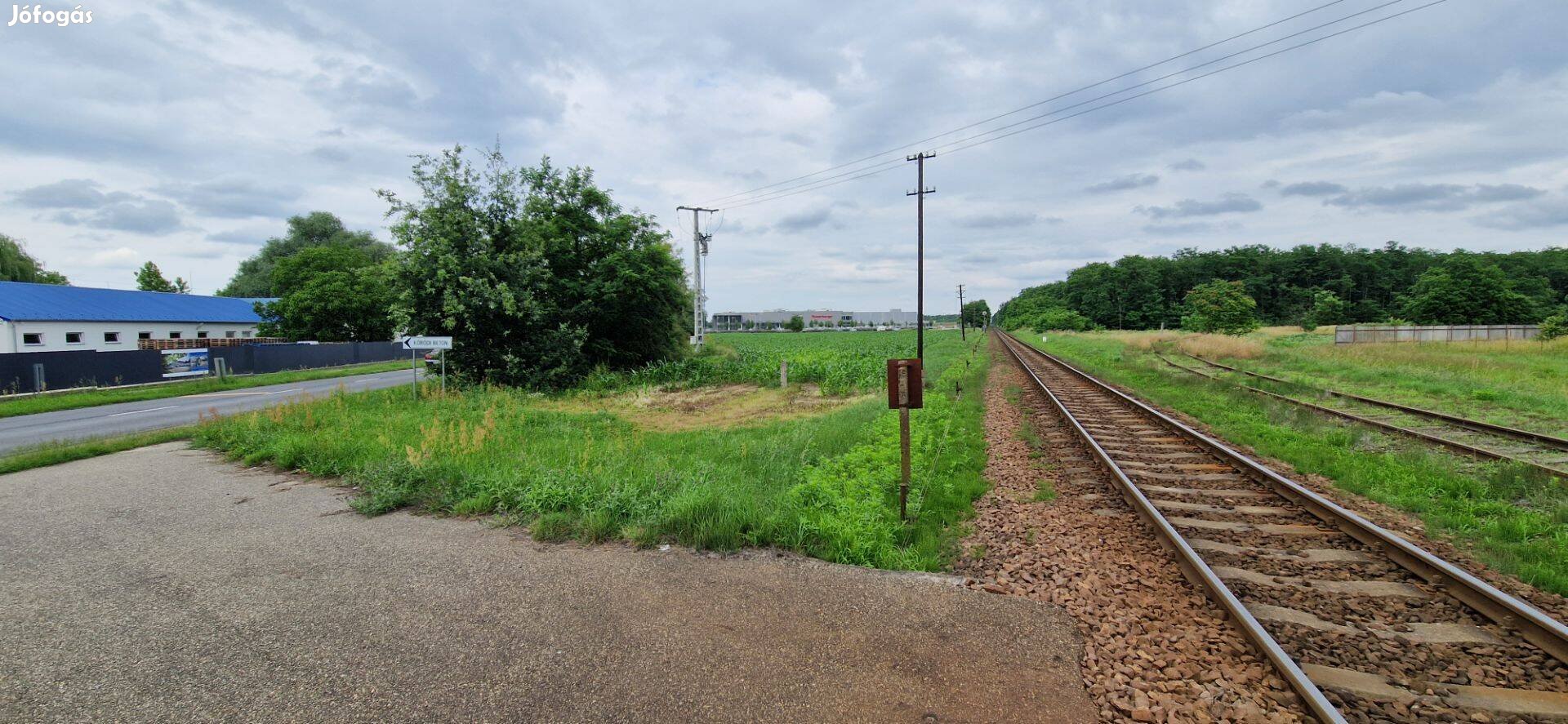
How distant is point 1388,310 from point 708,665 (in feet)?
426

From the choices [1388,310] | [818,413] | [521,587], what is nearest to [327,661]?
[521,587]

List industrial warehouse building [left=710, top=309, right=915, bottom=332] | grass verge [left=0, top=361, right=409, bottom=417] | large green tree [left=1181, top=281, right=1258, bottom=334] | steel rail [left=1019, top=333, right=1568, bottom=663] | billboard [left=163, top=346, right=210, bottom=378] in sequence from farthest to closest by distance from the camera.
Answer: industrial warehouse building [left=710, top=309, right=915, bottom=332]
large green tree [left=1181, top=281, right=1258, bottom=334]
billboard [left=163, top=346, right=210, bottom=378]
grass verge [left=0, top=361, right=409, bottom=417]
steel rail [left=1019, top=333, right=1568, bottom=663]

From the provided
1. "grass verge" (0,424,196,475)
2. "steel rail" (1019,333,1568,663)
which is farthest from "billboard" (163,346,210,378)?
"steel rail" (1019,333,1568,663)

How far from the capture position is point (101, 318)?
36.7 m

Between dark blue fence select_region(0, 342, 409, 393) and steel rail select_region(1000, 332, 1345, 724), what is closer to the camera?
steel rail select_region(1000, 332, 1345, 724)

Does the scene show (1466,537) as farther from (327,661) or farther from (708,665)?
(327,661)

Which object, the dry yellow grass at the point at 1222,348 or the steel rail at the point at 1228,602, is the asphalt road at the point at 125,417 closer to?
the steel rail at the point at 1228,602

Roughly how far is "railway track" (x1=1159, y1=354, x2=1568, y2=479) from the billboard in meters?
40.9

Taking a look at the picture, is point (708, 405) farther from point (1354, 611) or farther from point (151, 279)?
point (151, 279)

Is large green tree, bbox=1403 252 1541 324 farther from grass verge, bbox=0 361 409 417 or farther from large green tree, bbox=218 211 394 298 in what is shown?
large green tree, bbox=218 211 394 298

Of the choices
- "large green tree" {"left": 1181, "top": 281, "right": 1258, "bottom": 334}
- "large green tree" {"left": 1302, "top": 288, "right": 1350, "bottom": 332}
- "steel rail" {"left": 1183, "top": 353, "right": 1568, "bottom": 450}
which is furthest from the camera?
"large green tree" {"left": 1302, "top": 288, "right": 1350, "bottom": 332}

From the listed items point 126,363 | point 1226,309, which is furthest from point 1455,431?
point 126,363

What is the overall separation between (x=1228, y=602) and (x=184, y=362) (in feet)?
125

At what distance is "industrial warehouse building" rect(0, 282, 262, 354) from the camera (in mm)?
32750
